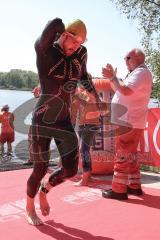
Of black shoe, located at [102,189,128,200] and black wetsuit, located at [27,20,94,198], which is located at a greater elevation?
black wetsuit, located at [27,20,94,198]

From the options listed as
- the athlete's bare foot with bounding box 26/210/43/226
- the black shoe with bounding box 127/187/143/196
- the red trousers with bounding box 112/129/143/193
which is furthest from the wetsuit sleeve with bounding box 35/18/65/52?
the black shoe with bounding box 127/187/143/196

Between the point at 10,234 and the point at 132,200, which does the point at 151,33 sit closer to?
the point at 132,200

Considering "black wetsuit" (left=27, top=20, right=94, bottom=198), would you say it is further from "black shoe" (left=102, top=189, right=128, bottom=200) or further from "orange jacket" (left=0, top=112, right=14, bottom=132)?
"orange jacket" (left=0, top=112, right=14, bottom=132)

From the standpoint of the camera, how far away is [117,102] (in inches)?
189

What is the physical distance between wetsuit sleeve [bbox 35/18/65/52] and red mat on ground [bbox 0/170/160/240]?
170 centimetres

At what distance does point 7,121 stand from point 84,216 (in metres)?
7.86

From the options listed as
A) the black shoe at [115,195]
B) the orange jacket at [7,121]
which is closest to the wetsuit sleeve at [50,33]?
the black shoe at [115,195]

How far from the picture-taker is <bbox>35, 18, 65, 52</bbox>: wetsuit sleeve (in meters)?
3.39

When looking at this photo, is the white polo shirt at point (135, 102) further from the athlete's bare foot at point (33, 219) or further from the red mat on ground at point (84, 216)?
the athlete's bare foot at point (33, 219)

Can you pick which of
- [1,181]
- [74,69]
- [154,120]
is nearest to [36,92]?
[1,181]

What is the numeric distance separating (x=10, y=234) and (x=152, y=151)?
12.0ft

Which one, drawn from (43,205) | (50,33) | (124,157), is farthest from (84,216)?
(50,33)

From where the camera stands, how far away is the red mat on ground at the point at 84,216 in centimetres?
351

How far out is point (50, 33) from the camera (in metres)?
3.40
